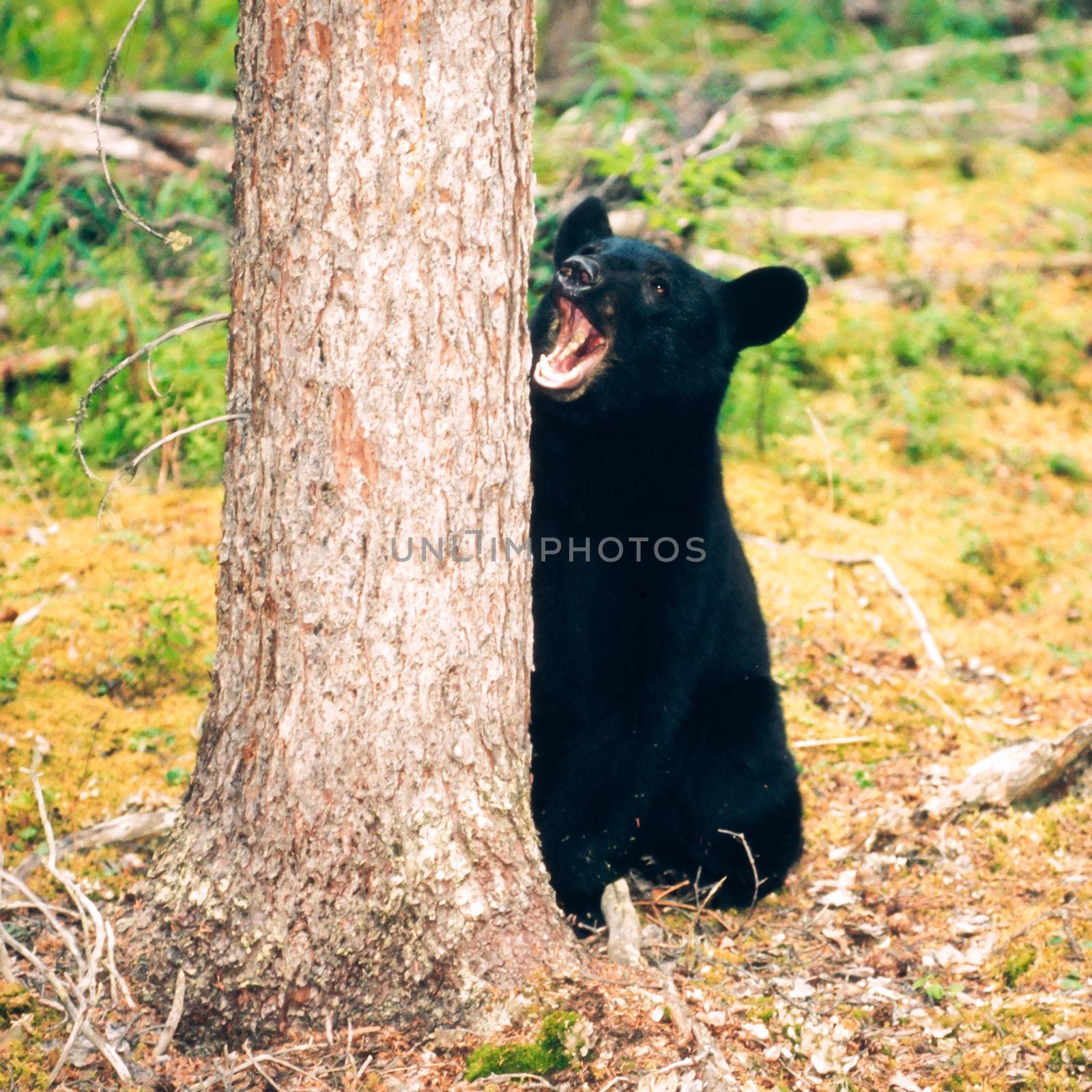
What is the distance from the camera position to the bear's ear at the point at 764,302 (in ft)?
12.6

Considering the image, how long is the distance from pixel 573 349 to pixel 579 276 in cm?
24

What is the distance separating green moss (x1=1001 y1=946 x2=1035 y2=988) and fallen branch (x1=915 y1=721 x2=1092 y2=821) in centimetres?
75

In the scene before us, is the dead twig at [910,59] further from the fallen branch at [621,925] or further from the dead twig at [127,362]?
the dead twig at [127,362]

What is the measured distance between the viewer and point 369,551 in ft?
8.08

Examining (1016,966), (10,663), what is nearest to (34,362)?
(10,663)

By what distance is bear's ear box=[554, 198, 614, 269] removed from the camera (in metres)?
4.01

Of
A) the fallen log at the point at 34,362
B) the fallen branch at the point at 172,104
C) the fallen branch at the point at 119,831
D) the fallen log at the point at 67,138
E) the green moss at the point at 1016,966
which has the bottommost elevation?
the green moss at the point at 1016,966

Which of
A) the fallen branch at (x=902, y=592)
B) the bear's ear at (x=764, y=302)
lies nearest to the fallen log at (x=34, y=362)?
the bear's ear at (x=764, y=302)

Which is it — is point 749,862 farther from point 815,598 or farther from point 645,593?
point 815,598

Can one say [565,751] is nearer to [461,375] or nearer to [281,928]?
[281,928]

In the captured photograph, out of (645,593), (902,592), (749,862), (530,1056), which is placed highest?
(645,593)

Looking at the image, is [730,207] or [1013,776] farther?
[730,207]

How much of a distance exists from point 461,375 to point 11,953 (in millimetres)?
1974

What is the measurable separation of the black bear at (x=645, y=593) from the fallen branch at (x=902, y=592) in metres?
1.25
